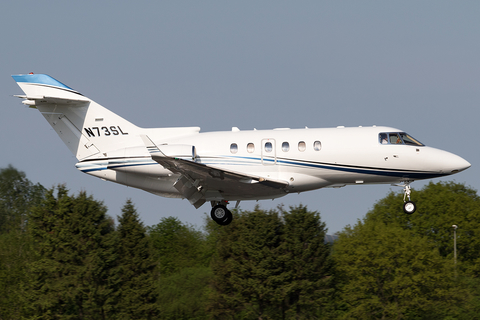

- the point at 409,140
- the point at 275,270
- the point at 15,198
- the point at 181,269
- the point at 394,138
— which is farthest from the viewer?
the point at 15,198

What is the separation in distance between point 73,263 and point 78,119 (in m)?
27.3

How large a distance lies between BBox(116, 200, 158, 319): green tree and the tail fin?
25681 millimetres

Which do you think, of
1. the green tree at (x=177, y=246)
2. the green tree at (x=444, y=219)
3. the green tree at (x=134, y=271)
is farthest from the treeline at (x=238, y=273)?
the green tree at (x=177, y=246)

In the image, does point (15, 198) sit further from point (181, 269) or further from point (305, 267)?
point (305, 267)

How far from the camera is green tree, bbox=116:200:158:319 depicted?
47.9 meters

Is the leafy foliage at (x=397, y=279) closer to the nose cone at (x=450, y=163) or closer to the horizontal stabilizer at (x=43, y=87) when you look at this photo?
the nose cone at (x=450, y=163)

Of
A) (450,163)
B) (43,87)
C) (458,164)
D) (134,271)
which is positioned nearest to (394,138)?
(450,163)

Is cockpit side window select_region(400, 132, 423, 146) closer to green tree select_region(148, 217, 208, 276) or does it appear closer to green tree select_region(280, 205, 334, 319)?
green tree select_region(280, 205, 334, 319)

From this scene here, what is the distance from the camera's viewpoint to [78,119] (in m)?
25.2

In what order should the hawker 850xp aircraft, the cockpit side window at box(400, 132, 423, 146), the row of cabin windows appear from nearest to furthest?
the hawker 850xp aircraft
the row of cabin windows
the cockpit side window at box(400, 132, 423, 146)

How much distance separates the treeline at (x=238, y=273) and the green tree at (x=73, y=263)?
9 centimetres

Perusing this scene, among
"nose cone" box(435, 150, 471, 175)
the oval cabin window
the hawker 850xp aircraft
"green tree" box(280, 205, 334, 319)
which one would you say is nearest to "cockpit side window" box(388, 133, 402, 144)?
the hawker 850xp aircraft

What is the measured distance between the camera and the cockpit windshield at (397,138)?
22.8m

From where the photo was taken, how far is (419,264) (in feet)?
153
